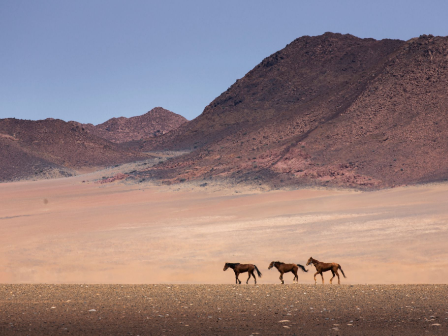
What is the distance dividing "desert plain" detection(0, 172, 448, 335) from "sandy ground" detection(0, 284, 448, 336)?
0.12 feet

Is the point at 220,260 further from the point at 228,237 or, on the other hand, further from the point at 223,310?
the point at 223,310

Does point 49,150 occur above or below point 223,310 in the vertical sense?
above

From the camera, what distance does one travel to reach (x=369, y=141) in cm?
5066

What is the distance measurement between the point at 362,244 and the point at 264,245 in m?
4.53

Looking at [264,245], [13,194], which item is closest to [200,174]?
[13,194]

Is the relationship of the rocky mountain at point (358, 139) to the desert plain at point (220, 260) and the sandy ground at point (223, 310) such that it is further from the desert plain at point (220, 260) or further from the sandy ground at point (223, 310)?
the sandy ground at point (223, 310)

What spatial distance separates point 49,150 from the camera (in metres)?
110

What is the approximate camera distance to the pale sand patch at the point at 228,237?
20.3 metres

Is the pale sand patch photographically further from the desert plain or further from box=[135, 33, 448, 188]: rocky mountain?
box=[135, 33, 448, 188]: rocky mountain

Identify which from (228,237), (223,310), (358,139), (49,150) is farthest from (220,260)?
(49,150)

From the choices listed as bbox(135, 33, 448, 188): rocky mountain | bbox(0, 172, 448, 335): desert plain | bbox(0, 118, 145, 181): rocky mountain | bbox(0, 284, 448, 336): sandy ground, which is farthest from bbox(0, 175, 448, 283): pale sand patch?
bbox(0, 118, 145, 181): rocky mountain

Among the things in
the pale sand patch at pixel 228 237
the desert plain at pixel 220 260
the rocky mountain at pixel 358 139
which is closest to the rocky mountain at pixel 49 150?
the rocky mountain at pixel 358 139

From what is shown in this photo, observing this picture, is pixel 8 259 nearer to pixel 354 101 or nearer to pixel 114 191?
pixel 114 191

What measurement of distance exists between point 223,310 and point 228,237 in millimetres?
15327
